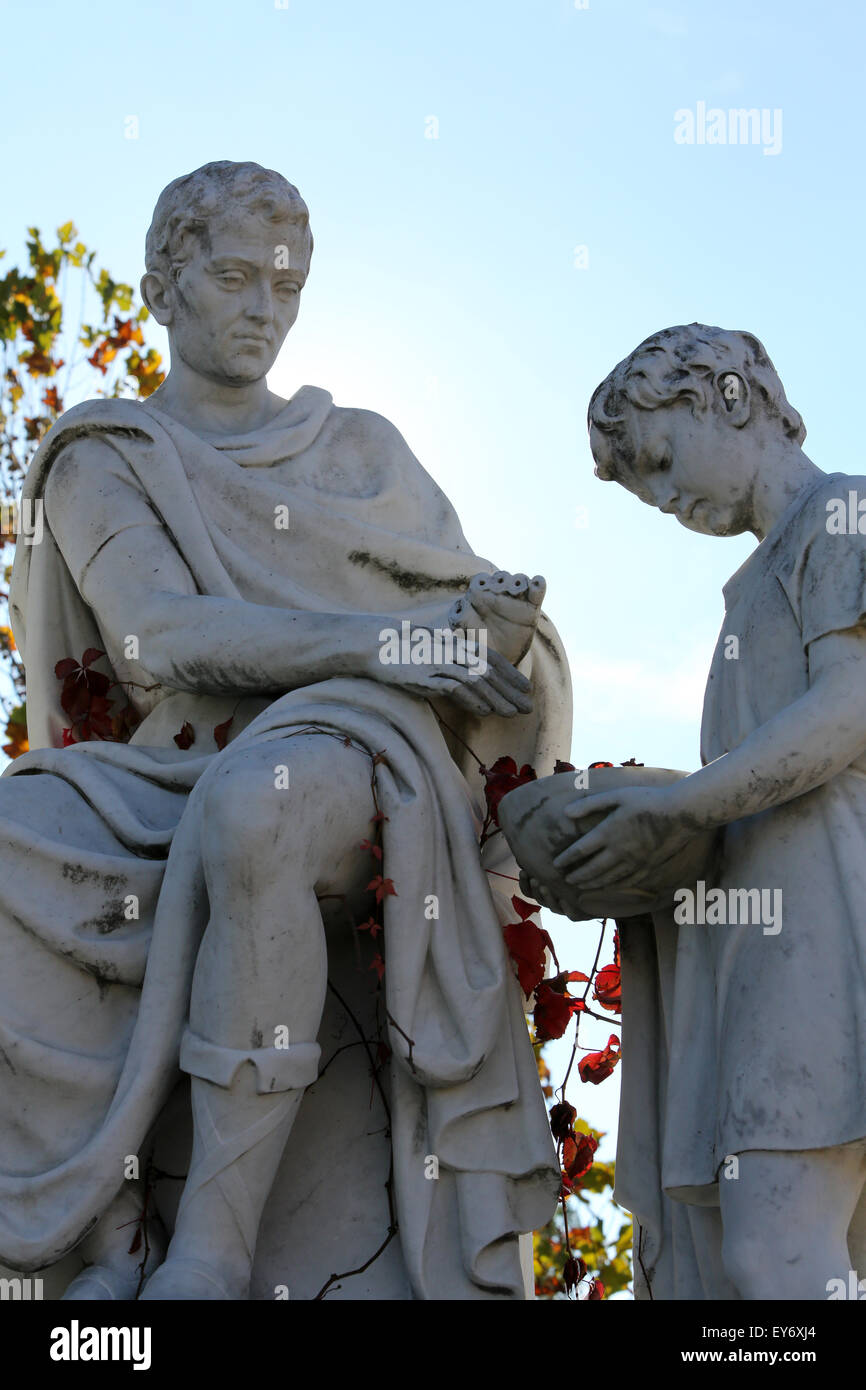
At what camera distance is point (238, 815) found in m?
5.16

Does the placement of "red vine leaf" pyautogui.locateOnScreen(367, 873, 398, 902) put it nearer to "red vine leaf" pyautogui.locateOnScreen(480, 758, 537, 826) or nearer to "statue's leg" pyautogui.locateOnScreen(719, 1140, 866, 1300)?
"red vine leaf" pyautogui.locateOnScreen(480, 758, 537, 826)

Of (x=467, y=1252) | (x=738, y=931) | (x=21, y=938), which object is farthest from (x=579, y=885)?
(x=21, y=938)

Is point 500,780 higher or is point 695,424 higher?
point 695,424

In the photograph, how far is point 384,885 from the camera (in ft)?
17.7

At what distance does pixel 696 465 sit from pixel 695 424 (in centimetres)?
10

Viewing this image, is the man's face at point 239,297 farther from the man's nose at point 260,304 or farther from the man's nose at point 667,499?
the man's nose at point 667,499

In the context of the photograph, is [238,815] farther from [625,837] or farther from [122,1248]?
[122,1248]

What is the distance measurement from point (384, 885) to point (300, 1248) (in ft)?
2.80

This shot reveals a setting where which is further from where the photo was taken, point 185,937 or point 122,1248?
point 185,937

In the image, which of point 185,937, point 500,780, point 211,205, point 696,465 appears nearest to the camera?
point 185,937

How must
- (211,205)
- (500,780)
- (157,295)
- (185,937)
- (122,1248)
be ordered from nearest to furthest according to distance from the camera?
(122,1248) < (185,937) < (500,780) < (211,205) < (157,295)

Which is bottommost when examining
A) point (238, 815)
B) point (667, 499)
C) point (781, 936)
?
point (781, 936)

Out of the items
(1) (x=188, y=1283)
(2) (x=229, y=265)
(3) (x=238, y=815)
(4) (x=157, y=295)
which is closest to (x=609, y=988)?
(3) (x=238, y=815)

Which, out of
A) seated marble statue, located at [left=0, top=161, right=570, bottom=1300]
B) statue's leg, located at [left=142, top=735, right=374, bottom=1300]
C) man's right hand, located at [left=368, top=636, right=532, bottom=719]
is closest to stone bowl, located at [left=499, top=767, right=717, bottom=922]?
seated marble statue, located at [left=0, top=161, right=570, bottom=1300]
